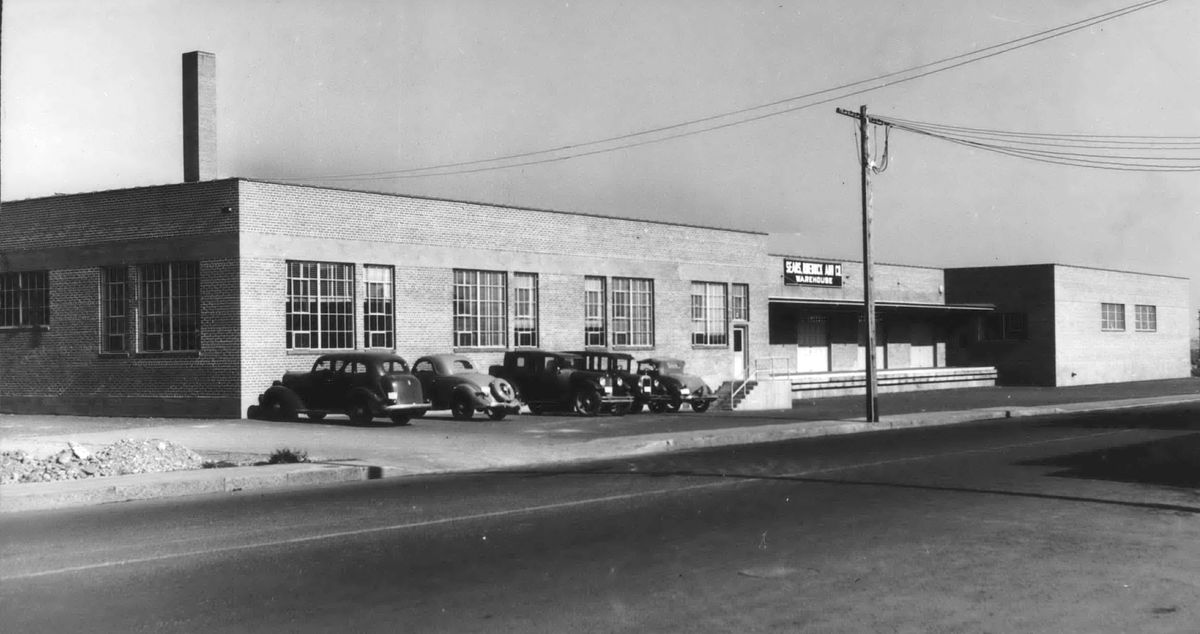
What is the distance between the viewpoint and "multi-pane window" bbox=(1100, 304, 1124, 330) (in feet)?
197

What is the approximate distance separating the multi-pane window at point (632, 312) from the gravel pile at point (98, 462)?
862 inches

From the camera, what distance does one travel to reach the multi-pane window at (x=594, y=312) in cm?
3753

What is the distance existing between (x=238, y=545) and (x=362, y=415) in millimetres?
15815

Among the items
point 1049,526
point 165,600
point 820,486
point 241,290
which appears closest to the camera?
point 165,600

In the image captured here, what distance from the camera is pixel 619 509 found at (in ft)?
39.9

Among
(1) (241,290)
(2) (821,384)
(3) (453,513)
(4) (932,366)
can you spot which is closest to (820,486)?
(3) (453,513)

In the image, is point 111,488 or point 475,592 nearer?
point 475,592

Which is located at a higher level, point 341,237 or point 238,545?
point 341,237

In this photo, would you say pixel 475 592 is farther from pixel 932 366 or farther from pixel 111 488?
pixel 932 366

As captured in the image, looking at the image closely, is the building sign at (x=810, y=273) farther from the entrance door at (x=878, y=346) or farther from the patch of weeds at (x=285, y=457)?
the patch of weeds at (x=285, y=457)

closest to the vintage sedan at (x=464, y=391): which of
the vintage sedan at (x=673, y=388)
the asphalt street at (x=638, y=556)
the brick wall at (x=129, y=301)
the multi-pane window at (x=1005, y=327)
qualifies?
the brick wall at (x=129, y=301)

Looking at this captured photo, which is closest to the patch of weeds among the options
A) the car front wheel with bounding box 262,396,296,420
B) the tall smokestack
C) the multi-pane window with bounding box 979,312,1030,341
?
the car front wheel with bounding box 262,396,296,420

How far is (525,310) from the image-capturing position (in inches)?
1400

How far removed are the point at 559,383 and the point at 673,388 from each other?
3951mm
